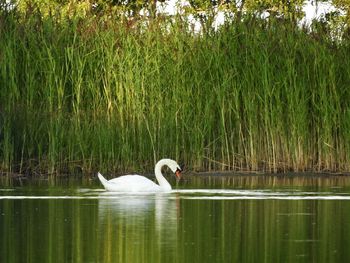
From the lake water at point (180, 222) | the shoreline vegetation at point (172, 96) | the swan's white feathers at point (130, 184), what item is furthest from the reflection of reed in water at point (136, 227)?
the shoreline vegetation at point (172, 96)

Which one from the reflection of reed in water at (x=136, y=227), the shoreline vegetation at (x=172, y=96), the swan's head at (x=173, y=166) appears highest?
the shoreline vegetation at (x=172, y=96)

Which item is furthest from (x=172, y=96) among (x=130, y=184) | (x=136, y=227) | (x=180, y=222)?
(x=136, y=227)

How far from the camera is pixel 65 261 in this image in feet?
29.1

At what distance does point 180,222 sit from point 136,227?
0.65 meters

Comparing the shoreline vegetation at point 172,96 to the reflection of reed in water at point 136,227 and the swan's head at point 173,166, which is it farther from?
the reflection of reed in water at point 136,227

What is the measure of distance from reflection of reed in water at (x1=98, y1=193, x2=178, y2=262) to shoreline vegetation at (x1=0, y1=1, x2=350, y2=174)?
3660mm

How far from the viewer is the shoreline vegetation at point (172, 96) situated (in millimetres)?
18859

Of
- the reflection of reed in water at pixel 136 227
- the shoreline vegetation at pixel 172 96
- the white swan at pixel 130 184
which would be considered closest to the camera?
the reflection of reed in water at pixel 136 227

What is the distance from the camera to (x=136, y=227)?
11.3 meters

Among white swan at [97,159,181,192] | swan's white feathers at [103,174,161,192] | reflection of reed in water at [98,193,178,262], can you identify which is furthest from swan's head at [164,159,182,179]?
reflection of reed in water at [98,193,178,262]

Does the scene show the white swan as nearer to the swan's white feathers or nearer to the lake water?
the swan's white feathers

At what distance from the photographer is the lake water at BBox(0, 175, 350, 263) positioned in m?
9.40

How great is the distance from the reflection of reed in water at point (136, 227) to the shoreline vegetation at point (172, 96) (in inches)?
144

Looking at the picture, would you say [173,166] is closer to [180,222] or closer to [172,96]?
[172,96]
